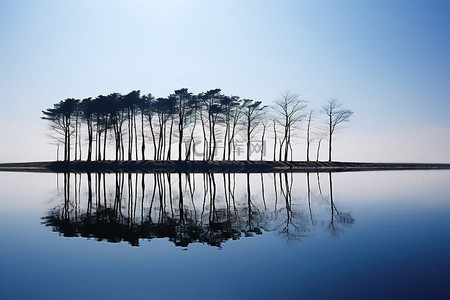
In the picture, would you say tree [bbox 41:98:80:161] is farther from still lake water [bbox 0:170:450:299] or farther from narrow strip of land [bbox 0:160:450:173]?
still lake water [bbox 0:170:450:299]

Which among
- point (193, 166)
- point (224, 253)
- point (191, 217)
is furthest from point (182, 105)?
point (224, 253)

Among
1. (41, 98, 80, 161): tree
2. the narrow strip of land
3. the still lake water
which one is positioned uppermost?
(41, 98, 80, 161): tree

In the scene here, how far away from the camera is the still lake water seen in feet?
24.2

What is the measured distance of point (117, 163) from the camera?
7044 centimetres

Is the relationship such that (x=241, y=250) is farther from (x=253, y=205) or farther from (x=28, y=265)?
(x=253, y=205)

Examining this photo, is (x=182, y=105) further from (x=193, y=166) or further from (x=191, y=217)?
(x=191, y=217)

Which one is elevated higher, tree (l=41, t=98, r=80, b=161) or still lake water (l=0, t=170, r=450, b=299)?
tree (l=41, t=98, r=80, b=161)

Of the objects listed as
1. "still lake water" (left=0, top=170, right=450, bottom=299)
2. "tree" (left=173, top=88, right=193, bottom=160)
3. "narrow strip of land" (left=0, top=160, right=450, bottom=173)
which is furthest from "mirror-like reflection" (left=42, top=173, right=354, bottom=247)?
"tree" (left=173, top=88, right=193, bottom=160)

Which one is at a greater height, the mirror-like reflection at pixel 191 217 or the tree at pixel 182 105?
the tree at pixel 182 105

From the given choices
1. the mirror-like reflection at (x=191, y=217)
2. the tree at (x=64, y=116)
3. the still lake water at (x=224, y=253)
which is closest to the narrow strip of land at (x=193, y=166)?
the tree at (x=64, y=116)

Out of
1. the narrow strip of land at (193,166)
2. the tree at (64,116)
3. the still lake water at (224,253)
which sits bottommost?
the still lake water at (224,253)

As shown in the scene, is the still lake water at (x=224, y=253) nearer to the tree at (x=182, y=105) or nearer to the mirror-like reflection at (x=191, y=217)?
the mirror-like reflection at (x=191, y=217)

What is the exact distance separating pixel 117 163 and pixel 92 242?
62234 millimetres

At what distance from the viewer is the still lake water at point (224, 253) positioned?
7379mm
